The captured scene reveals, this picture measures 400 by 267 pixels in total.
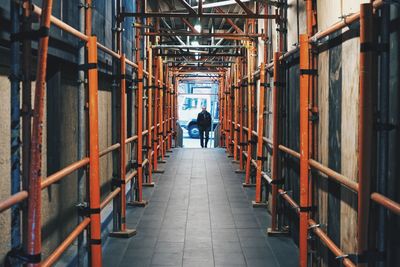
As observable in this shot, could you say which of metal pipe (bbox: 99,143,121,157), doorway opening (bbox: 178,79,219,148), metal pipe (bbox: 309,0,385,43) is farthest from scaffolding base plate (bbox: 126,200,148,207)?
doorway opening (bbox: 178,79,219,148)

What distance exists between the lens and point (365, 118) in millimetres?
2547

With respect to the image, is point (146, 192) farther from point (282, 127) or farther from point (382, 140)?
point (382, 140)

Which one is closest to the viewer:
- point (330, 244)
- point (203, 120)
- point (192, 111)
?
point (330, 244)

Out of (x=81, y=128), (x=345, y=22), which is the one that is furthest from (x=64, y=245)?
(x=345, y=22)

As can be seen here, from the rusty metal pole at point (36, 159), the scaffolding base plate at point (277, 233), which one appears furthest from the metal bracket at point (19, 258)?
the scaffolding base plate at point (277, 233)

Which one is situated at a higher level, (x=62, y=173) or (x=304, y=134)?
(x=304, y=134)

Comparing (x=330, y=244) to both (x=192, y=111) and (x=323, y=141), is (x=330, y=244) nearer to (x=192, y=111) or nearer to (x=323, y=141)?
(x=323, y=141)

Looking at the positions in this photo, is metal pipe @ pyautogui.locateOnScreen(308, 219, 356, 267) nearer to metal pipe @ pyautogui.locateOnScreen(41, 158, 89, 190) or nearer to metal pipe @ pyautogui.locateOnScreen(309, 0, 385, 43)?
metal pipe @ pyautogui.locateOnScreen(309, 0, 385, 43)

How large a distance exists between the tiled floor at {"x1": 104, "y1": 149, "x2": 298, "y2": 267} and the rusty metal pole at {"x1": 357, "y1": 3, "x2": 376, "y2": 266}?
7.46 feet

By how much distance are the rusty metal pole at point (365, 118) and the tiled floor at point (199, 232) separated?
7.46ft

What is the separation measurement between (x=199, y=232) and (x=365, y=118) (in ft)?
11.6

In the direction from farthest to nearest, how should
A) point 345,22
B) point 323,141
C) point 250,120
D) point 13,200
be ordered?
point 250,120, point 323,141, point 345,22, point 13,200

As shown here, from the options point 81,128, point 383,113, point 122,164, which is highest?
point 383,113

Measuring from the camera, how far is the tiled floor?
4.86 meters
